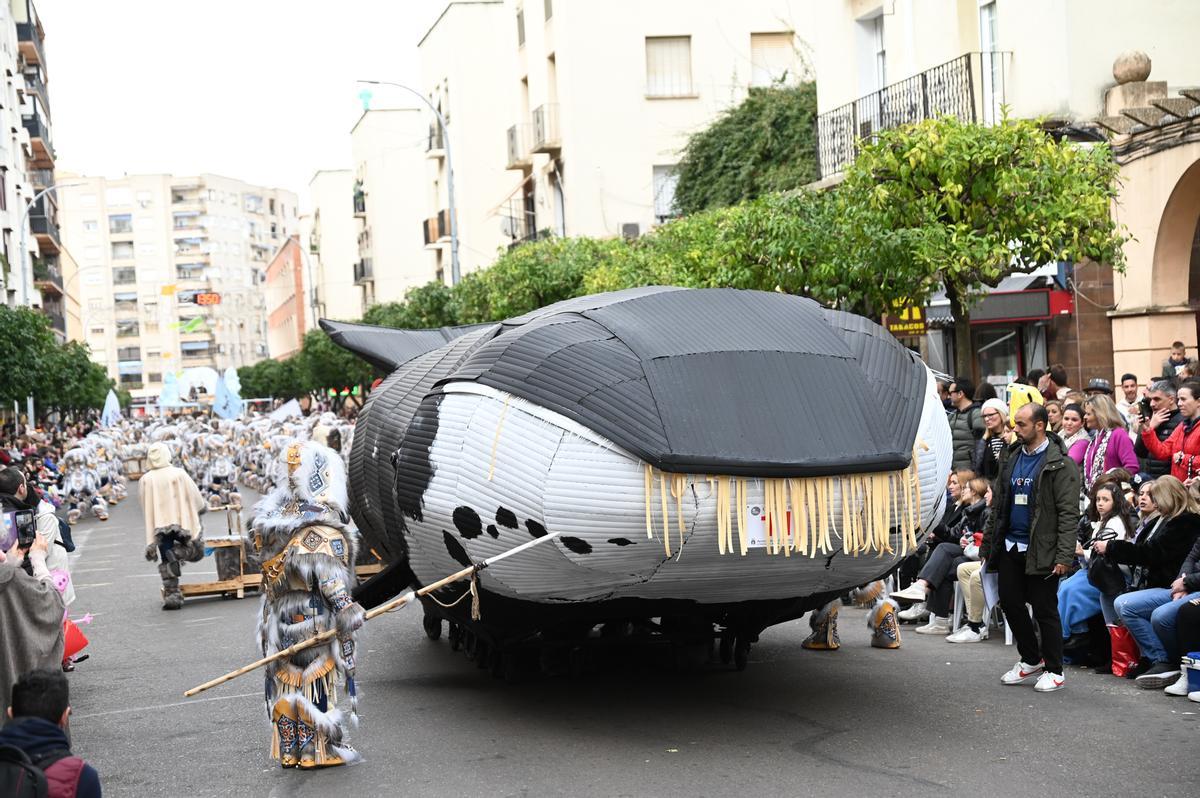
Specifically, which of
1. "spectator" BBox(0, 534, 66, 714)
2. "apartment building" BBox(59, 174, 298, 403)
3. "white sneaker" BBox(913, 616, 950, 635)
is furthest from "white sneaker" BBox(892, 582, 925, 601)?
"apartment building" BBox(59, 174, 298, 403)

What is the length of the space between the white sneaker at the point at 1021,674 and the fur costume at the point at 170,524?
9082 mm

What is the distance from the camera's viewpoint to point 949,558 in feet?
37.7

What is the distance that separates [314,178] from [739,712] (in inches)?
3767

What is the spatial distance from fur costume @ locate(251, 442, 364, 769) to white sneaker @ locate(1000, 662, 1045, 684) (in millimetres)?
3993

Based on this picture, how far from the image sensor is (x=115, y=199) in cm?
16012

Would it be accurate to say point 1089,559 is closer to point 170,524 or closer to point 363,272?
point 170,524

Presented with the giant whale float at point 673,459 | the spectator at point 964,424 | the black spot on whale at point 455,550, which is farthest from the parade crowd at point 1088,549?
the black spot on whale at point 455,550

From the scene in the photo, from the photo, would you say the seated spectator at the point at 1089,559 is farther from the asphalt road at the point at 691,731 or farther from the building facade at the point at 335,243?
the building facade at the point at 335,243

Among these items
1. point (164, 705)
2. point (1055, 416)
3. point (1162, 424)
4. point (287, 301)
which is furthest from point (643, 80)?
point (287, 301)

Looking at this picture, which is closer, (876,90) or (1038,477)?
(1038,477)

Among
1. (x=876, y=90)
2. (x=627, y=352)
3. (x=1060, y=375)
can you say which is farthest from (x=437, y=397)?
(x=876, y=90)

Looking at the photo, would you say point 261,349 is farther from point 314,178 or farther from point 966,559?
point 966,559

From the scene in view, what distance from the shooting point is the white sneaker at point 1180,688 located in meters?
8.68

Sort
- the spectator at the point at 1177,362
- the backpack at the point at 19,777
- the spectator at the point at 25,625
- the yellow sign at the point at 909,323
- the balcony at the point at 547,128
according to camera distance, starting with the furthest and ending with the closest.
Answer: the balcony at the point at 547,128 → the yellow sign at the point at 909,323 → the spectator at the point at 1177,362 → the spectator at the point at 25,625 → the backpack at the point at 19,777
